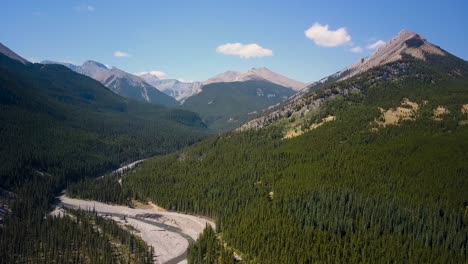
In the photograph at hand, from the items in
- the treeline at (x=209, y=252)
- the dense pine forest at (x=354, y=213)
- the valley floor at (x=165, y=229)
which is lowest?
the valley floor at (x=165, y=229)

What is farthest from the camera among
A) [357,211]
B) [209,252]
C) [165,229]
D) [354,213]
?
[165,229]

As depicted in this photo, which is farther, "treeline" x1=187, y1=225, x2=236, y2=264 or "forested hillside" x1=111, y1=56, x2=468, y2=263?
"treeline" x1=187, y1=225, x2=236, y2=264

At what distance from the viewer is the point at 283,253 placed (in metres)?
130

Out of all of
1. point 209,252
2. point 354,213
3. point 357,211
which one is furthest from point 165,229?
point 357,211

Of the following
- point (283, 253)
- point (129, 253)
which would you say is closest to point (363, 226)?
point (283, 253)

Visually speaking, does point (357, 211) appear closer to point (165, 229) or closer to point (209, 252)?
point (209, 252)

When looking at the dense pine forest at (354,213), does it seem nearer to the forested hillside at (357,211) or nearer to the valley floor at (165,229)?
the forested hillside at (357,211)

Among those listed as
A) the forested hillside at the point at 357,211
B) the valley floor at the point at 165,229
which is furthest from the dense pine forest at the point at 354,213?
the valley floor at the point at 165,229

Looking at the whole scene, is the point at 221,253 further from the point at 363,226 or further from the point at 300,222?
the point at 363,226

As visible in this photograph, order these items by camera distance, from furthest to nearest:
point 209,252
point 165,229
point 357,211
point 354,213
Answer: point 165,229
point 354,213
point 357,211
point 209,252

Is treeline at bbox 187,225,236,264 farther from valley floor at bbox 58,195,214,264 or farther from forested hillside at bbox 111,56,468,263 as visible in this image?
valley floor at bbox 58,195,214,264

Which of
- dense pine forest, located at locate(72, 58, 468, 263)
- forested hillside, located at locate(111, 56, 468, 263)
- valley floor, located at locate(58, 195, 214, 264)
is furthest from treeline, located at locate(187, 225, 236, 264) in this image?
valley floor, located at locate(58, 195, 214, 264)

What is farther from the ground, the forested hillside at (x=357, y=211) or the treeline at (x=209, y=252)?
the forested hillside at (x=357, y=211)

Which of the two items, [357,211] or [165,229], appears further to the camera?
[165,229]
